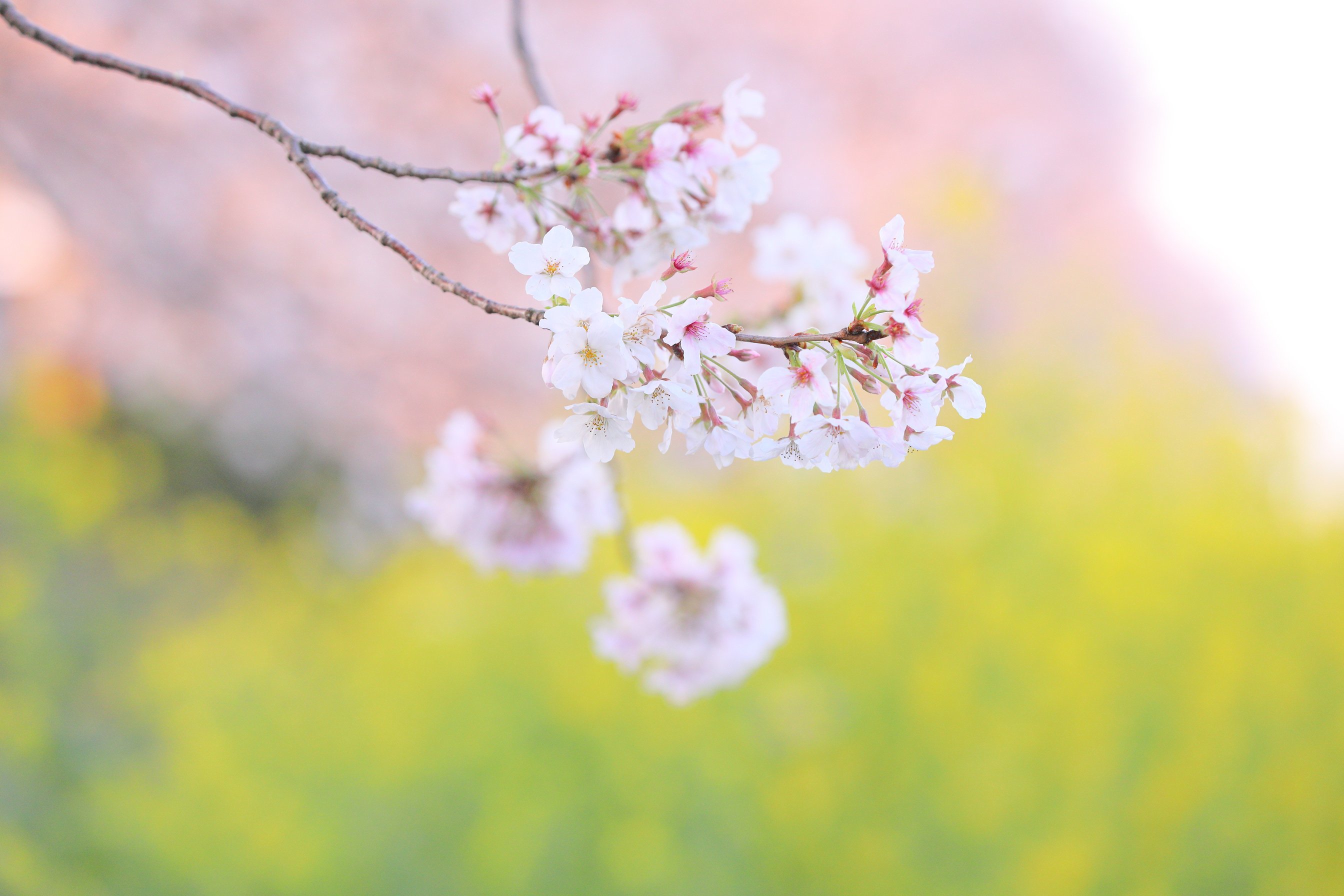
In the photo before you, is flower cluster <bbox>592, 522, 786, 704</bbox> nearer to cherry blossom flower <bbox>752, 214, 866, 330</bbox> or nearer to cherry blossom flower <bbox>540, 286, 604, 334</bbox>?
cherry blossom flower <bbox>752, 214, 866, 330</bbox>

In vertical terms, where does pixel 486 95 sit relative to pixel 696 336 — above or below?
above

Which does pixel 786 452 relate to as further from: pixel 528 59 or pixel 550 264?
pixel 528 59

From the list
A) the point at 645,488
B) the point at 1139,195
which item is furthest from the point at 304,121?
the point at 1139,195

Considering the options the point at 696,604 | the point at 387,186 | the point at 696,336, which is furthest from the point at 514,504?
the point at 387,186

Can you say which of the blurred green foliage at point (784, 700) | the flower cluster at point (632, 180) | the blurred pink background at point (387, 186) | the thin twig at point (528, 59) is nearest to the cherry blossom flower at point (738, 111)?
the flower cluster at point (632, 180)

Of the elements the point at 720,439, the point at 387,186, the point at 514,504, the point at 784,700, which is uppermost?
the point at 387,186

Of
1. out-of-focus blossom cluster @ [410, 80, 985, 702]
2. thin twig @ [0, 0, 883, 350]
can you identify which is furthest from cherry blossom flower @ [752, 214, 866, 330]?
thin twig @ [0, 0, 883, 350]

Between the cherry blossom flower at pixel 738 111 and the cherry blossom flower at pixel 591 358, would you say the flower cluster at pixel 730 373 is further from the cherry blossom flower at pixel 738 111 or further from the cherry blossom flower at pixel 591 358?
the cherry blossom flower at pixel 738 111
